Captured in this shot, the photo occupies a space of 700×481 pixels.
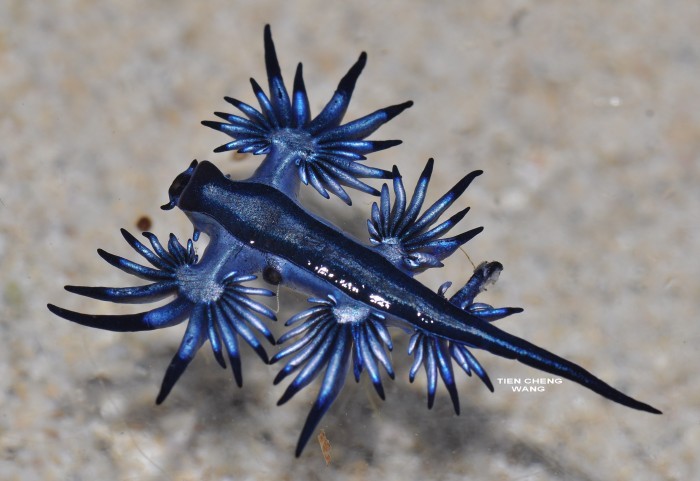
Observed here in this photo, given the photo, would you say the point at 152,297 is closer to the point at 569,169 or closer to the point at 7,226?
the point at 7,226

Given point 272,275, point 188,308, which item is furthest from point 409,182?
point 188,308

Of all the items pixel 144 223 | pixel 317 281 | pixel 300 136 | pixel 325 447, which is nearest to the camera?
pixel 317 281

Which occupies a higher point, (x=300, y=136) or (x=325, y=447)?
(x=300, y=136)

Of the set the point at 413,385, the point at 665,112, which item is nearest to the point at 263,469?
the point at 413,385

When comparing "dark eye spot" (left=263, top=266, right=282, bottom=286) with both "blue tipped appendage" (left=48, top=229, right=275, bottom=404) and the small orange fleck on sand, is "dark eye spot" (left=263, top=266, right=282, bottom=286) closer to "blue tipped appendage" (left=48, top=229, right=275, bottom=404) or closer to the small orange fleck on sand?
"blue tipped appendage" (left=48, top=229, right=275, bottom=404)

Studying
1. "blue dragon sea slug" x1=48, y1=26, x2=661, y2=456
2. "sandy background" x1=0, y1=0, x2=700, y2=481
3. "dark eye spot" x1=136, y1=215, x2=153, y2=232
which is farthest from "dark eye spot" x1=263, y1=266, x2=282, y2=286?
"dark eye spot" x1=136, y1=215, x2=153, y2=232

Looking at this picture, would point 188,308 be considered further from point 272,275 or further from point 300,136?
point 300,136

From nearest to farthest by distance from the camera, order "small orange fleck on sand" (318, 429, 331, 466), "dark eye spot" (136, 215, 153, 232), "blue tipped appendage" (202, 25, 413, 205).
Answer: "blue tipped appendage" (202, 25, 413, 205)
"small orange fleck on sand" (318, 429, 331, 466)
"dark eye spot" (136, 215, 153, 232)

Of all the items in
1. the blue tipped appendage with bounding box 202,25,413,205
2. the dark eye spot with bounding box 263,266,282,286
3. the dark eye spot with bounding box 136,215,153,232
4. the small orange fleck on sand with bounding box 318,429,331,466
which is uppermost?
the blue tipped appendage with bounding box 202,25,413,205
